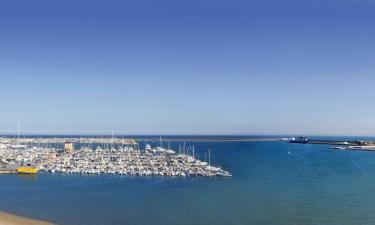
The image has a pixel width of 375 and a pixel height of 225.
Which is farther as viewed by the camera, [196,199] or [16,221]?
[196,199]

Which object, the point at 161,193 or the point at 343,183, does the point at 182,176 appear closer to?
the point at 161,193

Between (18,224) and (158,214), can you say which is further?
(158,214)

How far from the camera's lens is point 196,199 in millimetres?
35031

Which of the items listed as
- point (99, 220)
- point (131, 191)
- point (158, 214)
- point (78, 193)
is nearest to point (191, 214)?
point (158, 214)

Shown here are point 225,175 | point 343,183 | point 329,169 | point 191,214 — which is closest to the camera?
point 191,214

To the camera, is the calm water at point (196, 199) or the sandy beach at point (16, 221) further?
the calm water at point (196, 199)

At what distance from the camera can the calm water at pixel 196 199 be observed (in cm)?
2820

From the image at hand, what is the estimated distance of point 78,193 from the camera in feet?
125

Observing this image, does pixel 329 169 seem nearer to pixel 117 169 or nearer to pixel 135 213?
pixel 117 169

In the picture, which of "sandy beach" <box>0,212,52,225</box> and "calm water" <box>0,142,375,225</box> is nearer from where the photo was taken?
"sandy beach" <box>0,212,52,225</box>

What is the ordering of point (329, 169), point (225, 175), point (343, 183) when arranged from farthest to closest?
point (329, 169), point (225, 175), point (343, 183)

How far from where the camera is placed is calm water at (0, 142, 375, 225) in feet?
92.5

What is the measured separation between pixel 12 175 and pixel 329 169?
48.1 m

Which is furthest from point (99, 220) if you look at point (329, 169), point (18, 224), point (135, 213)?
point (329, 169)
